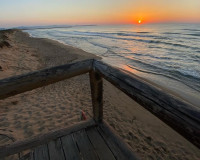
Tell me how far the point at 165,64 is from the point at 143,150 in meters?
9.69

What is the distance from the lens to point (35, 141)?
234 cm

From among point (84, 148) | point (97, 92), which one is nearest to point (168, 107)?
point (97, 92)

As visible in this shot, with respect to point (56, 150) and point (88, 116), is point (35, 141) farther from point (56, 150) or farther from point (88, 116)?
point (88, 116)

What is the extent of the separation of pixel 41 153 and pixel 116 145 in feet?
3.76

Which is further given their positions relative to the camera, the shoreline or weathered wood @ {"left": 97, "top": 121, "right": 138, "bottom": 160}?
the shoreline

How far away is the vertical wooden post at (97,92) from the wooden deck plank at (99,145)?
258 millimetres

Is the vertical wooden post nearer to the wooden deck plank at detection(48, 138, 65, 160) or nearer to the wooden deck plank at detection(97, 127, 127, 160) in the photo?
the wooden deck plank at detection(97, 127, 127, 160)

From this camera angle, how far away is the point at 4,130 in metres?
3.92

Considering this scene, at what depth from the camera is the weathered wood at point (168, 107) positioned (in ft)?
2.85

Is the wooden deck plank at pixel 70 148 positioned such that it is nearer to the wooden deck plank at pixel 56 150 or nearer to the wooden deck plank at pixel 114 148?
the wooden deck plank at pixel 56 150

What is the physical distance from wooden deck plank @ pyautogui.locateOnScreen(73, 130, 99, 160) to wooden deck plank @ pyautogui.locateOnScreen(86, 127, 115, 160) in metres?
0.06

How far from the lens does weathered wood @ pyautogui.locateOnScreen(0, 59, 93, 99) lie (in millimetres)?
1573

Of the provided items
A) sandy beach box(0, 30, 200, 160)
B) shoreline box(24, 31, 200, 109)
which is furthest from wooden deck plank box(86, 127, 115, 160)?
shoreline box(24, 31, 200, 109)

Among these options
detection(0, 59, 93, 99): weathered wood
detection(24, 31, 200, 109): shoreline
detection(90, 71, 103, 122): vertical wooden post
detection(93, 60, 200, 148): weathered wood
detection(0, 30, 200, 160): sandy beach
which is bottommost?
detection(24, 31, 200, 109): shoreline
